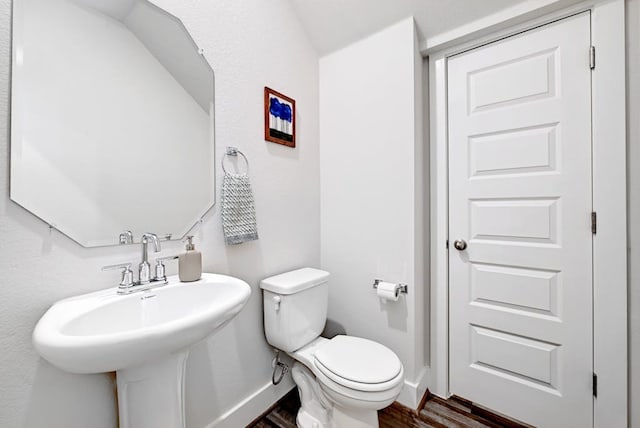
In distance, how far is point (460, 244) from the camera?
5.10 feet

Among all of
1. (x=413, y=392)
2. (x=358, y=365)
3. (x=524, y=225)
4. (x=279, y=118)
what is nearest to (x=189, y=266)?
(x=358, y=365)

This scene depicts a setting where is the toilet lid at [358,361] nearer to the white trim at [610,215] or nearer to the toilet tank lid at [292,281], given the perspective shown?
the toilet tank lid at [292,281]

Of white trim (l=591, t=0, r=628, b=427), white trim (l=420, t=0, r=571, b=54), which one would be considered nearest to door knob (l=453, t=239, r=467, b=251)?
white trim (l=591, t=0, r=628, b=427)

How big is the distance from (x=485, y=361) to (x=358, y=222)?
103 centimetres

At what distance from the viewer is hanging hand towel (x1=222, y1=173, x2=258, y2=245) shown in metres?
1.25

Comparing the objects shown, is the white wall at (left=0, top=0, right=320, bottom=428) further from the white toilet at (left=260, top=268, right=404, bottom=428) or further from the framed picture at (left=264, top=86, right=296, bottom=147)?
the white toilet at (left=260, top=268, right=404, bottom=428)

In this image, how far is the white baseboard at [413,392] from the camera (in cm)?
149

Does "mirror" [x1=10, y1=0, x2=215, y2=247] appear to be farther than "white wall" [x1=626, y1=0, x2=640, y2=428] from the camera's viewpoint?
No

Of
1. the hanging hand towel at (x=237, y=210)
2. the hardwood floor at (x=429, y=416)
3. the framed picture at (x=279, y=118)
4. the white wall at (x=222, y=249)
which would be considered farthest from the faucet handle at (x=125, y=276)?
the hardwood floor at (x=429, y=416)

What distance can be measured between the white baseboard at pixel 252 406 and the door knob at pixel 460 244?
127 centimetres

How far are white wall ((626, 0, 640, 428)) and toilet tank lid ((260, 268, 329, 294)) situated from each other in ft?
4.45

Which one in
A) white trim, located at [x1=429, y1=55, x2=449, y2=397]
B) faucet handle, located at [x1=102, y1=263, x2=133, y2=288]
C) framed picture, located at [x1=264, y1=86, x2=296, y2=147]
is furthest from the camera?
white trim, located at [x1=429, y1=55, x2=449, y2=397]

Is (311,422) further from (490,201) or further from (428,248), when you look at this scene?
(490,201)

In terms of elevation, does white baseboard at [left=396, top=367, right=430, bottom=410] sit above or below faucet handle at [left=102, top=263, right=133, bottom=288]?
below
